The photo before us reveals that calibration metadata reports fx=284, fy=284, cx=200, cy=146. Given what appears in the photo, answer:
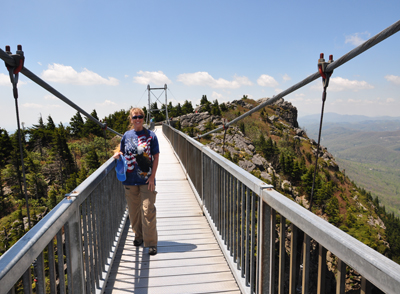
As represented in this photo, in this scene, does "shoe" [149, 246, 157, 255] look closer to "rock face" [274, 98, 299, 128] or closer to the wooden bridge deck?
the wooden bridge deck

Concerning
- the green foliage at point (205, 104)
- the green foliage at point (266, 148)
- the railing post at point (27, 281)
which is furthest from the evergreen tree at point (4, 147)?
the railing post at point (27, 281)

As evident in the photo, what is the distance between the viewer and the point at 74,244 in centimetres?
189

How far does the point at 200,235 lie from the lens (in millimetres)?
4004

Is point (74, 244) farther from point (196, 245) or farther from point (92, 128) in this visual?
point (92, 128)

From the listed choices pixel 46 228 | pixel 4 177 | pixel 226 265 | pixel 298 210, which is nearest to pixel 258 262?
pixel 298 210

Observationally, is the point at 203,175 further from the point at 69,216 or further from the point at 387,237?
the point at 387,237

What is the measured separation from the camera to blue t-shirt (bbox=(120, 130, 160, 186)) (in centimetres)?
330

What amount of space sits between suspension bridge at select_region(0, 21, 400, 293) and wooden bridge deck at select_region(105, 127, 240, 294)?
0.4 inches

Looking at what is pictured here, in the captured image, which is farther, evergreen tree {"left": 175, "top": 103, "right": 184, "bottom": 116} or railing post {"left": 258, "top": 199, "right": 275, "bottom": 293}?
evergreen tree {"left": 175, "top": 103, "right": 184, "bottom": 116}

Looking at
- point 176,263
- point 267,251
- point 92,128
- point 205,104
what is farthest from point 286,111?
point 267,251

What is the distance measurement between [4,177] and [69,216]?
57.4 metres

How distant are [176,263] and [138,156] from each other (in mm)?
1289

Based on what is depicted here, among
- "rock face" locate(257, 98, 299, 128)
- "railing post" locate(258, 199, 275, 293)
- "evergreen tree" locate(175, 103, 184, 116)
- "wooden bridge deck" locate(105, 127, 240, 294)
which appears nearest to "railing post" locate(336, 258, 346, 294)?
"railing post" locate(258, 199, 275, 293)

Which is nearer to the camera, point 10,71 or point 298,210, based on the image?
point 298,210
